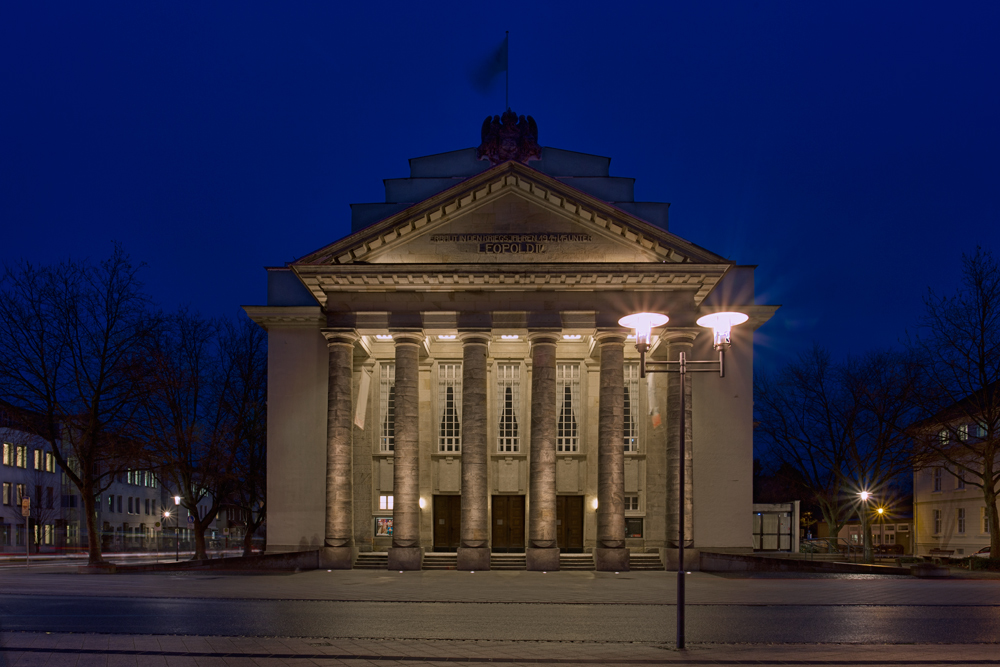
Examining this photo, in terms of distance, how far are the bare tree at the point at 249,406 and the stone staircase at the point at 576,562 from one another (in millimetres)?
21626

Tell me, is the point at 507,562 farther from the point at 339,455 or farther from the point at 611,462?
the point at 339,455

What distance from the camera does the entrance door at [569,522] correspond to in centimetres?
4534

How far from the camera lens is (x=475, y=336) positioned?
39.2 meters

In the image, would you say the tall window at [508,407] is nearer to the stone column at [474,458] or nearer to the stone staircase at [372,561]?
the stone column at [474,458]

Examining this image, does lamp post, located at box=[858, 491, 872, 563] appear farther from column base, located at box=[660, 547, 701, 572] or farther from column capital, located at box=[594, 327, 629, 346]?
column capital, located at box=[594, 327, 629, 346]

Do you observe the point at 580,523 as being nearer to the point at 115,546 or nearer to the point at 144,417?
the point at 144,417

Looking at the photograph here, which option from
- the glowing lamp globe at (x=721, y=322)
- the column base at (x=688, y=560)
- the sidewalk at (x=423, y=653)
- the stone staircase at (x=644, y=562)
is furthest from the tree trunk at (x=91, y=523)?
the glowing lamp globe at (x=721, y=322)

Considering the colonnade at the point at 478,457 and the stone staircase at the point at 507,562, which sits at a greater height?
the colonnade at the point at 478,457

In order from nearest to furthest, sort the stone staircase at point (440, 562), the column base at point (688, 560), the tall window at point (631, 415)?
the column base at point (688, 560) < the stone staircase at point (440, 562) < the tall window at point (631, 415)

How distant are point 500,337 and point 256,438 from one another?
2180 cm

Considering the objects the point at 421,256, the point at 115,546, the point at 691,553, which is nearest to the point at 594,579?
the point at 691,553

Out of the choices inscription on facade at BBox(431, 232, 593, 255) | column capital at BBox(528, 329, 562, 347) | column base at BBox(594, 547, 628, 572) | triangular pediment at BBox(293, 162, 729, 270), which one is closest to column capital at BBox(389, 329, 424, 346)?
triangular pediment at BBox(293, 162, 729, 270)

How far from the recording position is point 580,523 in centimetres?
4562

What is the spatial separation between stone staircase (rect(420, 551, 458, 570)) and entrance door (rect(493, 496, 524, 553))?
5.85 metres
